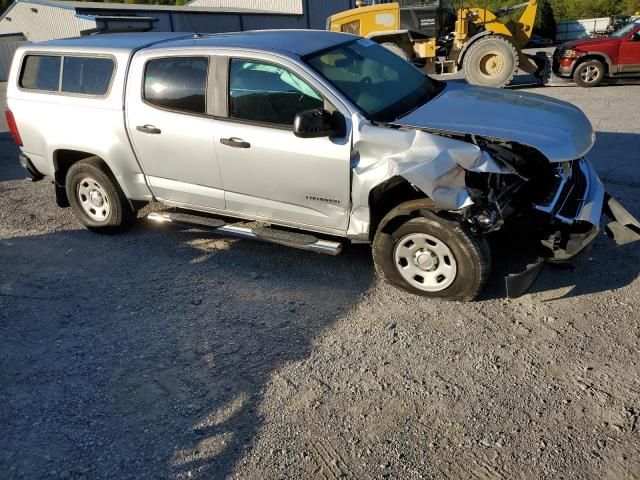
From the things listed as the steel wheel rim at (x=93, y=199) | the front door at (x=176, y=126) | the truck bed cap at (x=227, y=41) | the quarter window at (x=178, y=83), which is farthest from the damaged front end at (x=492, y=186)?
the steel wheel rim at (x=93, y=199)

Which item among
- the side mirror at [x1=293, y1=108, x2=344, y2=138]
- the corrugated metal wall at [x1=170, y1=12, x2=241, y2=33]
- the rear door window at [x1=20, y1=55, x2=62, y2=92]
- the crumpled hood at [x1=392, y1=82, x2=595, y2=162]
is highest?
the rear door window at [x1=20, y1=55, x2=62, y2=92]

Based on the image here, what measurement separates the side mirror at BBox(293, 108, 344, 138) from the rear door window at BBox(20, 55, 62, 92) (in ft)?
9.52

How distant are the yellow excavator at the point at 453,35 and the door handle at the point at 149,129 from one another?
32.0 feet

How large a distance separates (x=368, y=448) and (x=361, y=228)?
178 cm

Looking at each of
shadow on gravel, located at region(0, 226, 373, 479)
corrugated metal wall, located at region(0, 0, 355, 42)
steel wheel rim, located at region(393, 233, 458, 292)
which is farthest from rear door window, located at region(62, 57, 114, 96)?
corrugated metal wall, located at region(0, 0, 355, 42)

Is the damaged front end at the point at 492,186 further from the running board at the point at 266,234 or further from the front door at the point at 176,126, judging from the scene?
the front door at the point at 176,126

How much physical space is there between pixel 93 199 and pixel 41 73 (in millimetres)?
1351

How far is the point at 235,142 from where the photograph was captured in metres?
4.23

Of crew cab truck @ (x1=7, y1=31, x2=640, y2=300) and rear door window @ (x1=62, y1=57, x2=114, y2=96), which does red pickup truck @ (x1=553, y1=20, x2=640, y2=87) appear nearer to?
crew cab truck @ (x1=7, y1=31, x2=640, y2=300)

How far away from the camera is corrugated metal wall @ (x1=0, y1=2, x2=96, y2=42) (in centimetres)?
2747

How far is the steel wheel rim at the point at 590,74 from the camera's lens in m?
12.6

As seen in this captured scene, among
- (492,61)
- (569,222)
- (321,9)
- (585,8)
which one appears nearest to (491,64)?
(492,61)

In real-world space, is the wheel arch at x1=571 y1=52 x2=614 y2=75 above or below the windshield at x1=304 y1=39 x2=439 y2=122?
below

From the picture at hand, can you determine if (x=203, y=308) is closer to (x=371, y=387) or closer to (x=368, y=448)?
(x=371, y=387)
